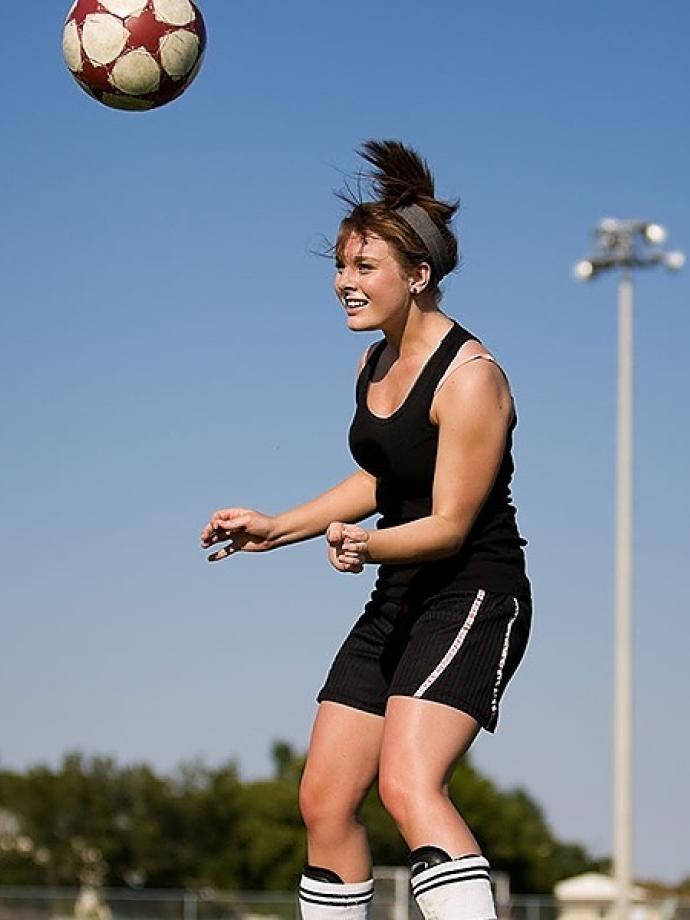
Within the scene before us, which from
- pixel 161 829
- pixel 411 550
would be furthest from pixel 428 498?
pixel 161 829

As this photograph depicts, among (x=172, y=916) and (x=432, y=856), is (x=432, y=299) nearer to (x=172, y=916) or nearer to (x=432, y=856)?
(x=432, y=856)

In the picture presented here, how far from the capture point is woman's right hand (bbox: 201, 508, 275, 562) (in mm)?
6195

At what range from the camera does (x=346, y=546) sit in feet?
17.9

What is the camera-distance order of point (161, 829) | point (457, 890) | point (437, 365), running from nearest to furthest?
point (457, 890)
point (437, 365)
point (161, 829)

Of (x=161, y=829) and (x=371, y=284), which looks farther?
(x=161, y=829)

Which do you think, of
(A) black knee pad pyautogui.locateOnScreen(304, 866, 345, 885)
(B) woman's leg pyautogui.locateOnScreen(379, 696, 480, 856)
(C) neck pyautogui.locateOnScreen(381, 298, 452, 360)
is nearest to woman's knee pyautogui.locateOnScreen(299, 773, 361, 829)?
(A) black knee pad pyautogui.locateOnScreen(304, 866, 345, 885)

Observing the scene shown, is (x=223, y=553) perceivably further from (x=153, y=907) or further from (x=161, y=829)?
(x=161, y=829)

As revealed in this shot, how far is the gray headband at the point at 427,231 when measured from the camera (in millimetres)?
6125

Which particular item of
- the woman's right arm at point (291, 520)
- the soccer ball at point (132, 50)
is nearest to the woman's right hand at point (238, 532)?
the woman's right arm at point (291, 520)

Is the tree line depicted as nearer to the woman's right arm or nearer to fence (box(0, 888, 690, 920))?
fence (box(0, 888, 690, 920))

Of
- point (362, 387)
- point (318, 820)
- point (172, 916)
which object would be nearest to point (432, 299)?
point (362, 387)

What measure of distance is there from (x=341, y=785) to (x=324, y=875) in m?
0.31

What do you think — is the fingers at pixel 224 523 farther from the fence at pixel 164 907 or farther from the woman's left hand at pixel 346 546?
the fence at pixel 164 907

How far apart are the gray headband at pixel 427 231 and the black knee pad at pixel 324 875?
2014mm
